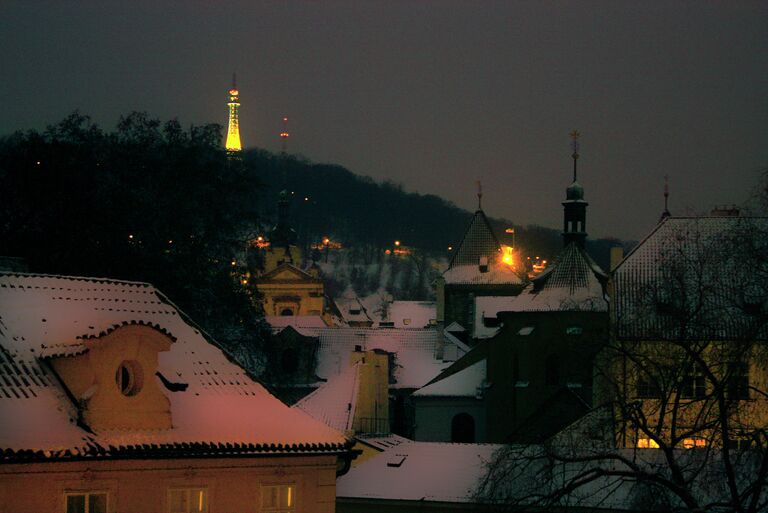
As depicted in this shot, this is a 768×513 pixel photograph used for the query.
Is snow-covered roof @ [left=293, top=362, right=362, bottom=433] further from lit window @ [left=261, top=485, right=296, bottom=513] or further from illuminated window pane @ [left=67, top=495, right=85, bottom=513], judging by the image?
illuminated window pane @ [left=67, top=495, right=85, bottom=513]

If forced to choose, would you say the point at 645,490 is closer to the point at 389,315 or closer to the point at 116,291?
the point at 116,291

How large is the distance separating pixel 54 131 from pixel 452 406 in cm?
3512

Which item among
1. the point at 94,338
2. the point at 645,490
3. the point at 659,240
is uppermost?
the point at 659,240

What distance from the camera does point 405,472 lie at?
45.3 m

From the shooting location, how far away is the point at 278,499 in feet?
71.1

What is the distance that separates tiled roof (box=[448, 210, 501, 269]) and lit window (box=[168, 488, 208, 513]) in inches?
3508

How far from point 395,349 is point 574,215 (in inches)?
564

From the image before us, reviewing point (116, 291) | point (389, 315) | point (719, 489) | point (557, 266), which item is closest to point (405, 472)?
point (719, 489)

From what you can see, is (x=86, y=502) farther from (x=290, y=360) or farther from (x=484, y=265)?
(x=484, y=265)

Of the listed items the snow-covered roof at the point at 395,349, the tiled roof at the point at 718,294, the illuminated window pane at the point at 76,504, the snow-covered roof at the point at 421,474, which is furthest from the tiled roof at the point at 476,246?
the illuminated window pane at the point at 76,504

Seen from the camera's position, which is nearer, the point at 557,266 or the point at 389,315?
the point at 557,266

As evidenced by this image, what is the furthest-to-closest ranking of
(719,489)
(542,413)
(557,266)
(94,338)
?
(557,266) < (542,413) < (719,489) < (94,338)

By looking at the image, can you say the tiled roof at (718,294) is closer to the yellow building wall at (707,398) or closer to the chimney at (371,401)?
the yellow building wall at (707,398)

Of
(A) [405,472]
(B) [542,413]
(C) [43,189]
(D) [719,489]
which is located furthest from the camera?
(B) [542,413]
